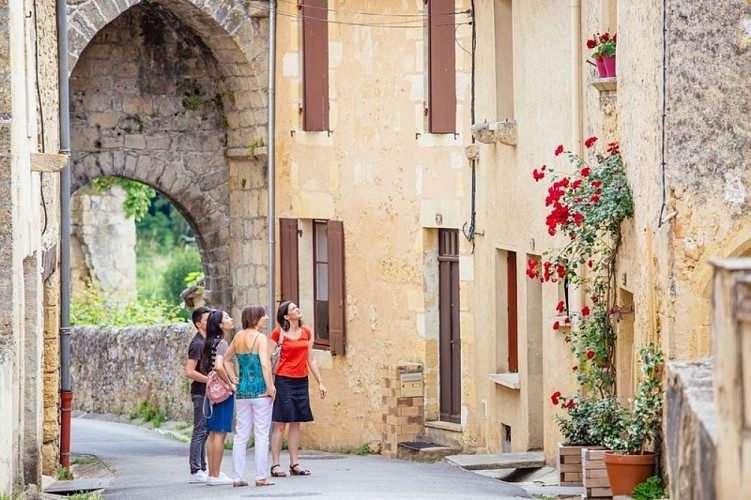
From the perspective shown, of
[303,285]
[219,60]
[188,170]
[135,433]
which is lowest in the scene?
[135,433]

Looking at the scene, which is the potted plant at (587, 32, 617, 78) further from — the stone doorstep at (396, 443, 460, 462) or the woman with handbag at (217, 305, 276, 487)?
the stone doorstep at (396, 443, 460, 462)

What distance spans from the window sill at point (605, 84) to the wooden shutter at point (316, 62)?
6.00 meters

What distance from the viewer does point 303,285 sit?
55.2 feet

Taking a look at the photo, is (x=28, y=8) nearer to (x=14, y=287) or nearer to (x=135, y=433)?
(x=14, y=287)

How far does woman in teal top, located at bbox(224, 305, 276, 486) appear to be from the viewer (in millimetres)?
10633

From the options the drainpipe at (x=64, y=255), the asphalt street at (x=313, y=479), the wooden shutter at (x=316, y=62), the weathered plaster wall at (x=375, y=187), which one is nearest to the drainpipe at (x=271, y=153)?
the weathered plaster wall at (x=375, y=187)

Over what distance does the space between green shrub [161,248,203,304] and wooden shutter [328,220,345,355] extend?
21370 millimetres

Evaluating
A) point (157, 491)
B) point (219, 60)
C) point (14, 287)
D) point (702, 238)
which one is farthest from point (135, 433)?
point (702, 238)

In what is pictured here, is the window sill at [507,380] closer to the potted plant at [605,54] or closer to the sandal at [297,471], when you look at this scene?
the sandal at [297,471]

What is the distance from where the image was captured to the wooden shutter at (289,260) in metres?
16.8

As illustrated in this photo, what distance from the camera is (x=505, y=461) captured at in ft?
41.0

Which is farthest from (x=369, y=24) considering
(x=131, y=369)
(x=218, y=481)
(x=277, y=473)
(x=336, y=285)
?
(x=131, y=369)

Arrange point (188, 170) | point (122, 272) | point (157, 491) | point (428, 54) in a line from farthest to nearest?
point (122, 272)
point (188, 170)
point (428, 54)
point (157, 491)

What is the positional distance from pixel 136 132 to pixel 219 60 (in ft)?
4.43
